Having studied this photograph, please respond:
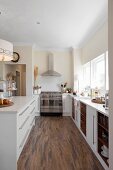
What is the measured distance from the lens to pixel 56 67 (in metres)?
6.57

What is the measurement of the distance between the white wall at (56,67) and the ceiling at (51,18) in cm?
161

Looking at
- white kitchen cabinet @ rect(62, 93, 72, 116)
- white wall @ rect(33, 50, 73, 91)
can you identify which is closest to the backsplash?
white wall @ rect(33, 50, 73, 91)

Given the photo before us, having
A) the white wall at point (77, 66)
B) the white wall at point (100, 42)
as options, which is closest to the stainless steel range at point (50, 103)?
the white wall at point (77, 66)

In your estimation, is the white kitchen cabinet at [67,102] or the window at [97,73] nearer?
the window at [97,73]

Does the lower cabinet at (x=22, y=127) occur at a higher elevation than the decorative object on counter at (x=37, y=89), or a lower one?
lower

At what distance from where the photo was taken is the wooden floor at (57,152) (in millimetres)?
2385

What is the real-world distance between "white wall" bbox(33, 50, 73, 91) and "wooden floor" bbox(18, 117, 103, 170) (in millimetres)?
2631

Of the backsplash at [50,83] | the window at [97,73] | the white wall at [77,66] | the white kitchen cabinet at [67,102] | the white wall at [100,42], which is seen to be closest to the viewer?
the white wall at [100,42]

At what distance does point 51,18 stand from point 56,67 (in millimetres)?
3224

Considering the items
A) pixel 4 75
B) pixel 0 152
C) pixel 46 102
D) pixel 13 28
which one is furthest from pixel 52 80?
pixel 0 152

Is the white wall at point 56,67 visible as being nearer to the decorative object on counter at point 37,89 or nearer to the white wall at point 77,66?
the decorative object on counter at point 37,89

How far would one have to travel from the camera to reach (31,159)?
2582mm

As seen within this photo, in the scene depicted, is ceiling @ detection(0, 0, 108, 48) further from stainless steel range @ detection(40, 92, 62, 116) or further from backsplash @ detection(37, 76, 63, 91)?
stainless steel range @ detection(40, 92, 62, 116)

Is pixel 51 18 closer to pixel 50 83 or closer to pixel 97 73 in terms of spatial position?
pixel 97 73
